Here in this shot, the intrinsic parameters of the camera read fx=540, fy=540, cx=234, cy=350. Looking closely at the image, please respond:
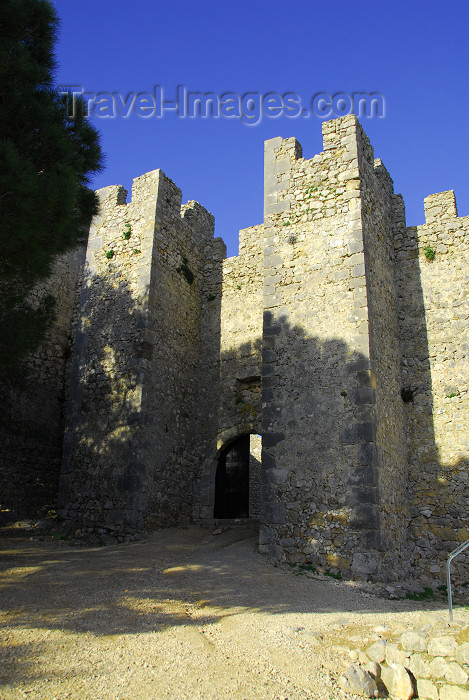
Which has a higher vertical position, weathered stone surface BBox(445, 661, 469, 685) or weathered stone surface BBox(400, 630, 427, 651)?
weathered stone surface BBox(400, 630, 427, 651)

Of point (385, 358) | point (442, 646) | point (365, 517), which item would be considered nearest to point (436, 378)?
point (385, 358)

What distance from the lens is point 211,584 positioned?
22.1 feet

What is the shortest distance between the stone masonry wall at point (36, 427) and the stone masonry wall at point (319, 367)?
5054 millimetres

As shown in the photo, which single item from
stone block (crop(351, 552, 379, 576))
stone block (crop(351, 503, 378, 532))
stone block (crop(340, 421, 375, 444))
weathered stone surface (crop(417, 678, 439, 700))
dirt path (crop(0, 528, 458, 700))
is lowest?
weathered stone surface (crop(417, 678, 439, 700))

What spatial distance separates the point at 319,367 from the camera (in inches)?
330

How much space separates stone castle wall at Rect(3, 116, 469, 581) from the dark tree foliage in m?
3.23

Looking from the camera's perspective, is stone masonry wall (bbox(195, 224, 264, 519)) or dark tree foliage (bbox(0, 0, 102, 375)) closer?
dark tree foliage (bbox(0, 0, 102, 375))

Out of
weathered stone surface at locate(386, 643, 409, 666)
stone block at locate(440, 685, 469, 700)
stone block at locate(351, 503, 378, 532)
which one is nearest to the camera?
stone block at locate(440, 685, 469, 700)

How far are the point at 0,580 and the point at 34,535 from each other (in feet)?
12.0

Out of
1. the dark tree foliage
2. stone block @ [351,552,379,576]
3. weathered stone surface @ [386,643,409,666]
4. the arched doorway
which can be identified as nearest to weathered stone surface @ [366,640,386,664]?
weathered stone surface @ [386,643,409,666]

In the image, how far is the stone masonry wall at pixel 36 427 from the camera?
37.9 feet

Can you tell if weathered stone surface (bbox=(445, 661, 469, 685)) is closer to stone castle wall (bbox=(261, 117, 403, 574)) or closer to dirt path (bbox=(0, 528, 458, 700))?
dirt path (bbox=(0, 528, 458, 700))

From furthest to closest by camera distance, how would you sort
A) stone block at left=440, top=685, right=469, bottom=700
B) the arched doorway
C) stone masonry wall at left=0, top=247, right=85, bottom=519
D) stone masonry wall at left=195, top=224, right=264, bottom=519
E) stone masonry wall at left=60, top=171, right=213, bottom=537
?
the arched doorway → stone masonry wall at left=0, top=247, right=85, bottom=519 → stone masonry wall at left=195, top=224, right=264, bottom=519 → stone masonry wall at left=60, top=171, right=213, bottom=537 → stone block at left=440, top=685, right=469, bottom=700

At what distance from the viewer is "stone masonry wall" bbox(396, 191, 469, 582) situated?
865 centimetres
